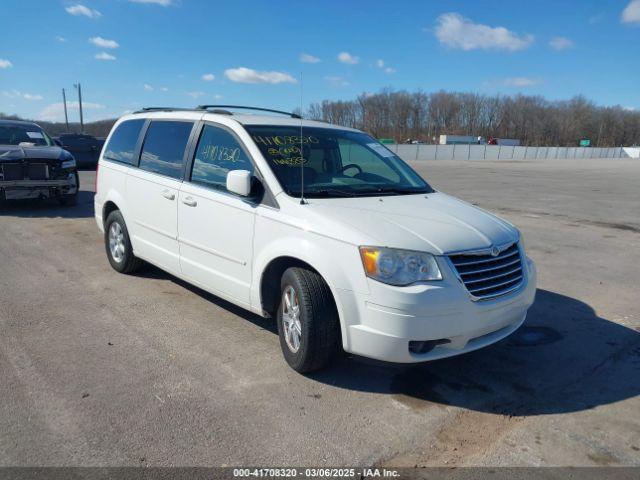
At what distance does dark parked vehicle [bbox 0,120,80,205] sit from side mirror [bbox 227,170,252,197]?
297 inches

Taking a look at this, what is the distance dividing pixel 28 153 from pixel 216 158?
710 cm

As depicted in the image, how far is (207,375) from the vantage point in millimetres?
3582

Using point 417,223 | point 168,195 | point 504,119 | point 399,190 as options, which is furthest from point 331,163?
point 504,119

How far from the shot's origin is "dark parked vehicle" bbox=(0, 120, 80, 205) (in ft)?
30.8

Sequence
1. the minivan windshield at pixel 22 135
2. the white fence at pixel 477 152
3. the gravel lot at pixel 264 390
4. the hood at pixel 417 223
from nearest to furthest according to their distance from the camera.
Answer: the gravel lot at pixel 264 390 → the hood at pixel 417 223 → the minivan windshield at pixel 22 135 → the white fence at pixel 477 152

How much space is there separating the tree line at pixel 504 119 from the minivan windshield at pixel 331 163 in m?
125

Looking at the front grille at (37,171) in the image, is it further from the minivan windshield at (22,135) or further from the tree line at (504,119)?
the tree line at (504,119)

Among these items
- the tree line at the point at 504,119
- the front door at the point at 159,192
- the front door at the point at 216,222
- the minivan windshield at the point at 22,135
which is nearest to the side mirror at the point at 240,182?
the front door at the point at 216,222

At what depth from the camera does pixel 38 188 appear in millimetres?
9805

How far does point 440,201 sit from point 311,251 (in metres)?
1.45

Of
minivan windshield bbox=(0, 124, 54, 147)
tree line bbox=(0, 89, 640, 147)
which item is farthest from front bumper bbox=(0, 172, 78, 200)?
tree line bbox=(0, 89, 640, 147)

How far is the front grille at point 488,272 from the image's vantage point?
3.26 m

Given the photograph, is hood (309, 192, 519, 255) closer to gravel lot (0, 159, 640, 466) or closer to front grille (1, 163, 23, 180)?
gravel lot (0, 159, 640, 466)

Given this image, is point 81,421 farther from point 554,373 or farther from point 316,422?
point 554,373
